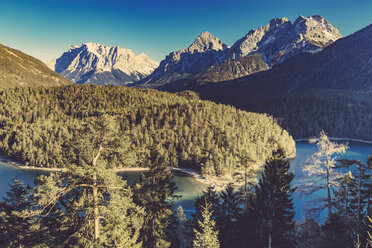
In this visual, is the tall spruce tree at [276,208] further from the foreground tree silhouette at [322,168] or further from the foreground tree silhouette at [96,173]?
the foreground tree silhouette at [96,173]

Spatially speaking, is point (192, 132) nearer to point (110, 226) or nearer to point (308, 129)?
point (110, 226)

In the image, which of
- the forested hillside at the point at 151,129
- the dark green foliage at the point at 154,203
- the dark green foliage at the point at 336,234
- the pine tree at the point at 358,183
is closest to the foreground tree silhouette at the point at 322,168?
the pine tree at the point at 358,183

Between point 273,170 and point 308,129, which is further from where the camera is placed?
point 308,129

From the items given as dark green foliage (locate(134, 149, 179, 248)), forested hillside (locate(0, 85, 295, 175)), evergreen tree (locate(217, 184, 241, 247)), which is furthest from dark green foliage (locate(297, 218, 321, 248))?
forested hillside (locate(0, 85, 295, 175))

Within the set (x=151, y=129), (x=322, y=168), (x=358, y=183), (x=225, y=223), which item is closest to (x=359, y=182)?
(x=358, y=183)

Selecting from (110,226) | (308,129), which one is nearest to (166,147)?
(110,226)

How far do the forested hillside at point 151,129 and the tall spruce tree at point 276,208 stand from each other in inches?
2525

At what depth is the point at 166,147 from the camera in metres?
117

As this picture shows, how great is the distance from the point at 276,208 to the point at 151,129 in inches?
4216

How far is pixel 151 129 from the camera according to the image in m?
126

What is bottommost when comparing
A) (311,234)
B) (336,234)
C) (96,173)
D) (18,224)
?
(18,224)

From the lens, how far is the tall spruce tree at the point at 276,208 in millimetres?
22891

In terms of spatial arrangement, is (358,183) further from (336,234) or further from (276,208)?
(276,208)

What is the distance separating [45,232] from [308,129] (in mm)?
207323
